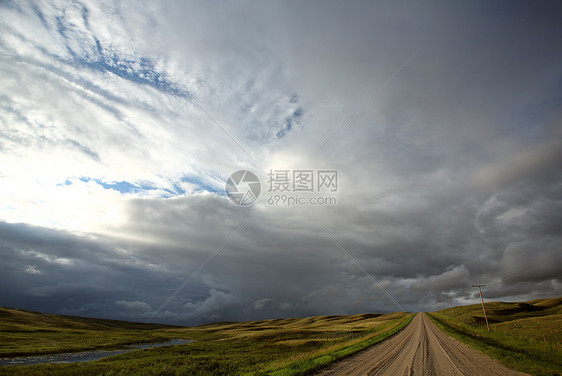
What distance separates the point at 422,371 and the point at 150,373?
77.6 feet

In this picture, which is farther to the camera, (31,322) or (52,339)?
(31,322)

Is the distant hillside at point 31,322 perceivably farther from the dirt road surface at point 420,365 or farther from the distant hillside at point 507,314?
the distant hillside at point 507,314

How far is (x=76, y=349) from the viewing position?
2007 inches

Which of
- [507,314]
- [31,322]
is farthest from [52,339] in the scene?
[507,314]

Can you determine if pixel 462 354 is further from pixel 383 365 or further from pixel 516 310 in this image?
pixel 516 310

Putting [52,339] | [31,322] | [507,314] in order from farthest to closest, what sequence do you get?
[507,314] < [31,322] < [52,339]

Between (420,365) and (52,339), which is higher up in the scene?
(420,365)

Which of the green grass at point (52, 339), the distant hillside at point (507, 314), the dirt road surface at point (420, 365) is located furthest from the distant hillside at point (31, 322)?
the distant hillside at point (507, 314)

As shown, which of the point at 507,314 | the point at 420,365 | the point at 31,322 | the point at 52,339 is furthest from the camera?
the point at 507,314

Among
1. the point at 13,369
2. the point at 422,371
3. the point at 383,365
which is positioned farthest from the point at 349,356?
the point at 13,369

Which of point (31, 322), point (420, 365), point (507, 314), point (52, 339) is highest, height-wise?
point (507, 314)

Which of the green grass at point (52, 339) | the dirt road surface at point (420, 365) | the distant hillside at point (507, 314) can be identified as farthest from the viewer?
the distant hillside at point (507, 314)

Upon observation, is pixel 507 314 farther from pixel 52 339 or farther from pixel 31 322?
pixel 31 322

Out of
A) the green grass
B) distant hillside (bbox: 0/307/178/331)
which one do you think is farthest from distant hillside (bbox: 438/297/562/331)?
distant hillside (bbox: 0/307/178/331)
